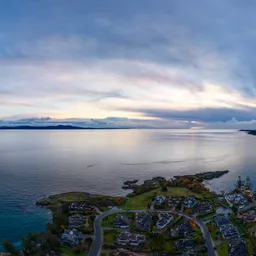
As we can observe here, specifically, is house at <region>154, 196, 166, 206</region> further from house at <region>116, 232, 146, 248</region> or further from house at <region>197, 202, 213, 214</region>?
house at <region>116, 232, 146, 248</region>

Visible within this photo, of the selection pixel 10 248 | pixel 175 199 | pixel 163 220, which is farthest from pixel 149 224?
pixel 10 248

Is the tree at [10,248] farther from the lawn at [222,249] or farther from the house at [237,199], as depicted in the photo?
the house at [237,199]

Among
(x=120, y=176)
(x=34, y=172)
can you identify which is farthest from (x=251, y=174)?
(x=34, y=172)

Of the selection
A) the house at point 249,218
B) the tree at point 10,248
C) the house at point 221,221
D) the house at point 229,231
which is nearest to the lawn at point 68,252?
the tree at point 10,248

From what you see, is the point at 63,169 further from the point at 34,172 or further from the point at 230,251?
the point at 230,251

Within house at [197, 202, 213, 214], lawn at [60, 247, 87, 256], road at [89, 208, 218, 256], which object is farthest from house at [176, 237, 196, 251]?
house at [197, 202, 213, 214]

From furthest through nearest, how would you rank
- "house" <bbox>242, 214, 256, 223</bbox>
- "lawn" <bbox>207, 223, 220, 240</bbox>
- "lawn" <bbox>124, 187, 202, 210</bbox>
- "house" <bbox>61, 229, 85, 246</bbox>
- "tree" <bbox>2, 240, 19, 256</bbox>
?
"lawn" <bbox>124, 187, 202, 210</bbox>
"house" <bbox>242, 214, 256, 223</bbox>
"lawn" <bbox>207, 223, 220, 240</bbox>
"house" <bbox>61, 229, 85, 246</bbox>
"tree" <bbox>2, 240, 19, 256</bbox>
